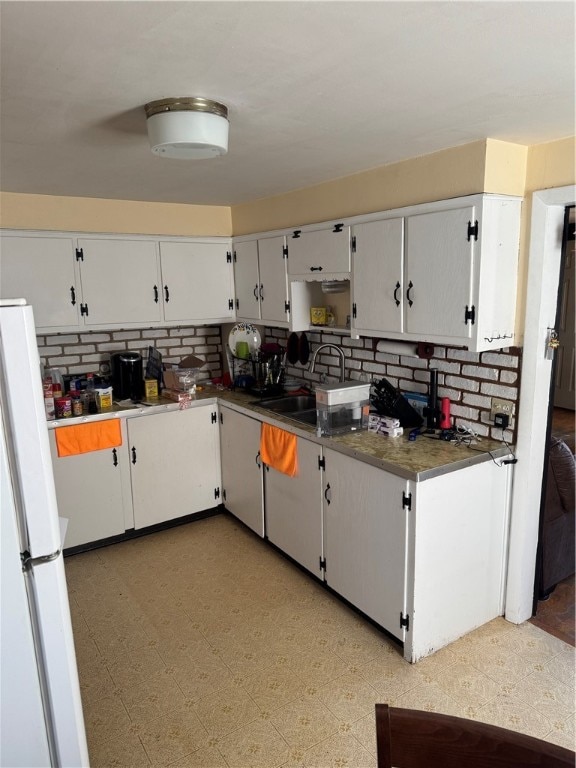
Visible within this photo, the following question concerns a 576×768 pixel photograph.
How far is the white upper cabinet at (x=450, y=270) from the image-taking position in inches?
88.7

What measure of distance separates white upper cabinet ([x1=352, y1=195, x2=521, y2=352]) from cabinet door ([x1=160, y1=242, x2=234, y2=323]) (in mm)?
1538

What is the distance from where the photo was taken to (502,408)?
101 inches

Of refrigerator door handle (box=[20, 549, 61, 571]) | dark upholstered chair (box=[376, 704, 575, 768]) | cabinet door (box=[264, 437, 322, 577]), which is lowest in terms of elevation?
cabinet door (box=[264, 437, 322, 577])

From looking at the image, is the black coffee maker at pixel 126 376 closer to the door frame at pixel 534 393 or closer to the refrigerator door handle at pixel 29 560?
the door frame at pixel 534 393

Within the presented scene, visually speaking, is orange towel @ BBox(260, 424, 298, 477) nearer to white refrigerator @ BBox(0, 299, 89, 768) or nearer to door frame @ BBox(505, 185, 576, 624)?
door frame @ BBox(505, 185, 576, 624)

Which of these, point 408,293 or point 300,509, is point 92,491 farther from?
point 408,293

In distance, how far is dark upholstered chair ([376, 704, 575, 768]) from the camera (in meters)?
0.97

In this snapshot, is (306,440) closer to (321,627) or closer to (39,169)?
(321,627)

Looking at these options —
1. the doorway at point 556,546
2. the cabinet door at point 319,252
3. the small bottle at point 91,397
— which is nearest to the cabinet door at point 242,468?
the small bottle at point 91,397

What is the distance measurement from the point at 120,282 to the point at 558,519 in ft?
10.1

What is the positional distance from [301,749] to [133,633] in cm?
109

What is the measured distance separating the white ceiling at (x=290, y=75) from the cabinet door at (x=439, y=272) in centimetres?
33

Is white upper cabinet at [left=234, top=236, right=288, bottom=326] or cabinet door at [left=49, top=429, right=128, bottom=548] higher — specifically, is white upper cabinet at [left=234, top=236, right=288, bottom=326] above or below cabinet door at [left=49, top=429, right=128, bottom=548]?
above

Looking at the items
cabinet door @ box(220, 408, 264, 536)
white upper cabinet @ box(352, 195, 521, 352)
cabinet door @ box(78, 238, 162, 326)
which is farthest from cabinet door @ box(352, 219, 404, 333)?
cabinet door @ box(78, 238, 162, 326)
